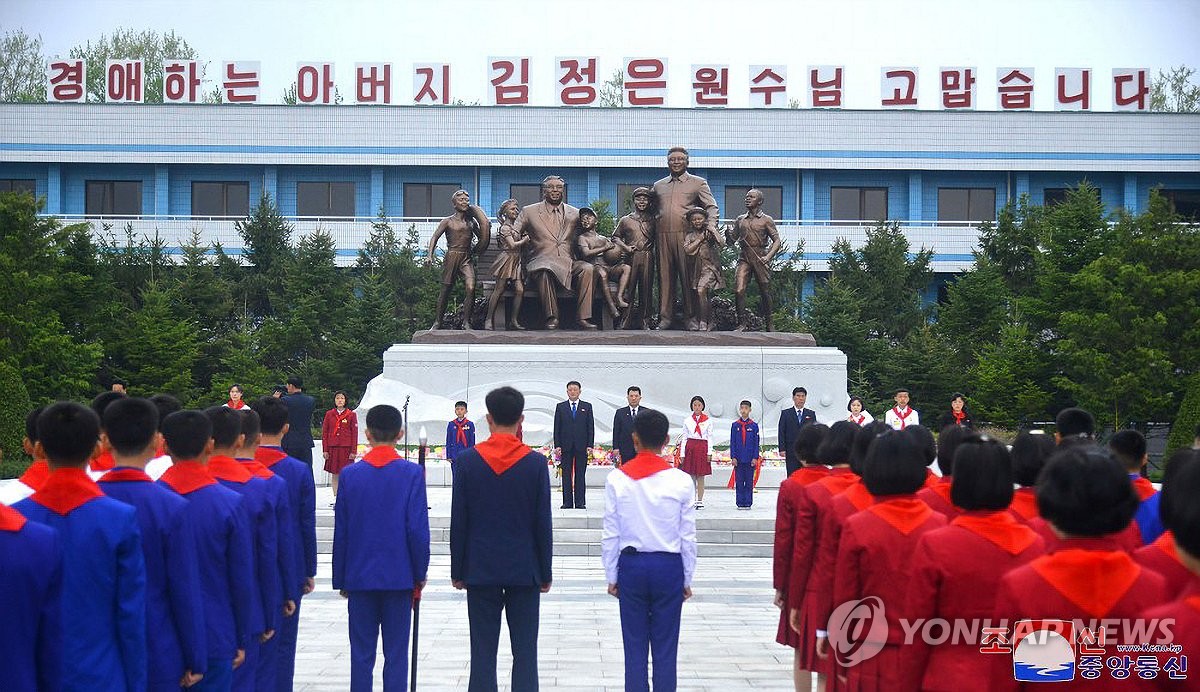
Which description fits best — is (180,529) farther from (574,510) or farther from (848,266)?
(848,266)

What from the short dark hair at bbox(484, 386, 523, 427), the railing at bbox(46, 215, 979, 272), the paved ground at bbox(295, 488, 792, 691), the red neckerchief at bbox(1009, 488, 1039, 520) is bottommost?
the paved ground at bbox(295, 488, 792, 691)

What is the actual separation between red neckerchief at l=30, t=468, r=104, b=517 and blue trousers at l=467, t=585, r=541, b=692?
2.00 m

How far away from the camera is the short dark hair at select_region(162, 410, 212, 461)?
435 centimetres

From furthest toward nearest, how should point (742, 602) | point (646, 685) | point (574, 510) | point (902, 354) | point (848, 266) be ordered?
point (848, 266) < point (902, 354) < point (574, 510) < point (742, 602) < point (646, 685)

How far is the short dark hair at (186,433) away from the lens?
435 cm

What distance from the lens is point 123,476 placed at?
12.8ft

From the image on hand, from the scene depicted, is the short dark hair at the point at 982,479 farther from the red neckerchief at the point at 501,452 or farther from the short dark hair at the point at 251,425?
the short dark hair at the point at 251,425

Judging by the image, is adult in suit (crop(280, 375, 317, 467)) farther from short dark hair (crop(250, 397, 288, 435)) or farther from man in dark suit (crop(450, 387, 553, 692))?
man in dark suit (crop(450, 387, 553, 692))

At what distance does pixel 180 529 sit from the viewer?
3.92 metres

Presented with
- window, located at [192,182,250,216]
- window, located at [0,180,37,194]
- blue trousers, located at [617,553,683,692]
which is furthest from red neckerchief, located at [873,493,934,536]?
window, located at [0,180,37,194]

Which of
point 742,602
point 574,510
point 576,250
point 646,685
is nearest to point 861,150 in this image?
point 576,250

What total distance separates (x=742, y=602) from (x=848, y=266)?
78.9 feet

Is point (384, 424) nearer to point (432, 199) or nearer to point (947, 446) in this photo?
point (947, 446)

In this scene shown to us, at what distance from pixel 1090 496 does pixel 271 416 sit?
3915 mm
